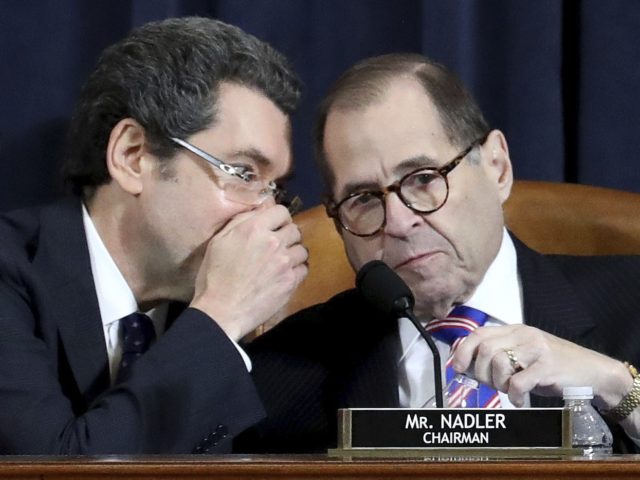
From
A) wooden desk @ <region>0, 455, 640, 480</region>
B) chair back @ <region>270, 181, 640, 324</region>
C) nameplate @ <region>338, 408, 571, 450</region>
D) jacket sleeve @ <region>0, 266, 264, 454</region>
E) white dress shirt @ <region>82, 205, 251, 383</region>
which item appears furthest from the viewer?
chair back @ <region>270, 181, 640, 324</region>

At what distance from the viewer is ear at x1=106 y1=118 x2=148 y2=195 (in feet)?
6.51

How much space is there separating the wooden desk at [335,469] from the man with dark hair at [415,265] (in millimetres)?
662

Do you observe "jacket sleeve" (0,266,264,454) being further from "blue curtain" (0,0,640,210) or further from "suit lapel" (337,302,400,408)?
"blue curtain" (0,0,640,210)

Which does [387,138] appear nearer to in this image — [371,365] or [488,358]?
[371,365]

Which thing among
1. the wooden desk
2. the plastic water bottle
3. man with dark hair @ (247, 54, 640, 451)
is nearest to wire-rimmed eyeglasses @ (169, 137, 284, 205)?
man with dark hair @ (247, 54, 640, 451)

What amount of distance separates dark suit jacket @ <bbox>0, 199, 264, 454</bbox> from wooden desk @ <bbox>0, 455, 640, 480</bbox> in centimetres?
50

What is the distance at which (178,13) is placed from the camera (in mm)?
2334

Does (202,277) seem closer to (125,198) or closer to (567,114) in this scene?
(125,198)

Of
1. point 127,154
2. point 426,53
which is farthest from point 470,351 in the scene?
point 426,53

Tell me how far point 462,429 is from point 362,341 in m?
0.73

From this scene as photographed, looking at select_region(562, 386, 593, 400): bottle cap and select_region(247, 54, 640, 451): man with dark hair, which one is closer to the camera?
select_region(562, 386, 593, 400): bottle cap

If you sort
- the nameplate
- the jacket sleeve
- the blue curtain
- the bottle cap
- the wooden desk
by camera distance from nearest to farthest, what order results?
the wooden desk
the nameplate
the bottle cap
the jacket sleeve
the blue curtain

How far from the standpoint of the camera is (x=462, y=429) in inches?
46.6

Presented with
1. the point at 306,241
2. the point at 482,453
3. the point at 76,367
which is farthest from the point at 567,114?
the point at 482,453
